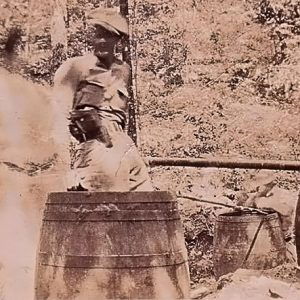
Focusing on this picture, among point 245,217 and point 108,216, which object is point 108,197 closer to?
point 108,216

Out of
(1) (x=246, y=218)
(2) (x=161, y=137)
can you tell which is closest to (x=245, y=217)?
(1) (x=246, y=218)

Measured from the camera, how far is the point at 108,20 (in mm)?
3146

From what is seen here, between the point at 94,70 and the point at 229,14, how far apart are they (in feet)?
2.05

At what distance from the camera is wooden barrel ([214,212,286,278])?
305cm

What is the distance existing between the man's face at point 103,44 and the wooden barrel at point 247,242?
2.58 ft

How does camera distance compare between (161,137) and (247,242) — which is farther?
(161,137)

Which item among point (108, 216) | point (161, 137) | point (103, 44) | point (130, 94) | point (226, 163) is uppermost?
point (103, 44)

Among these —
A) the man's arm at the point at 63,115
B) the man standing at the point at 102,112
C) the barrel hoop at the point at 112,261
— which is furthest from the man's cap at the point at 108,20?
the barrel hoop at the point at 112,261

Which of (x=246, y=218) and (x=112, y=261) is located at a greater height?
(x=246, y=218)

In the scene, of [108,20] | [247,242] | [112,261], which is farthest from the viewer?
[108,20]

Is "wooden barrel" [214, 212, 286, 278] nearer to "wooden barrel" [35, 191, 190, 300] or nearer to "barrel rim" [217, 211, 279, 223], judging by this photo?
"barrel rim" [217, 211, 279, 223]

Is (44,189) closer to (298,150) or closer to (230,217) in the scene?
(230,217)

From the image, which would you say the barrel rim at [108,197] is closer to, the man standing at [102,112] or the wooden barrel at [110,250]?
the wooden barrel at [110,250]

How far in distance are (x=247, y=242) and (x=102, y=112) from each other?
2.44ft
